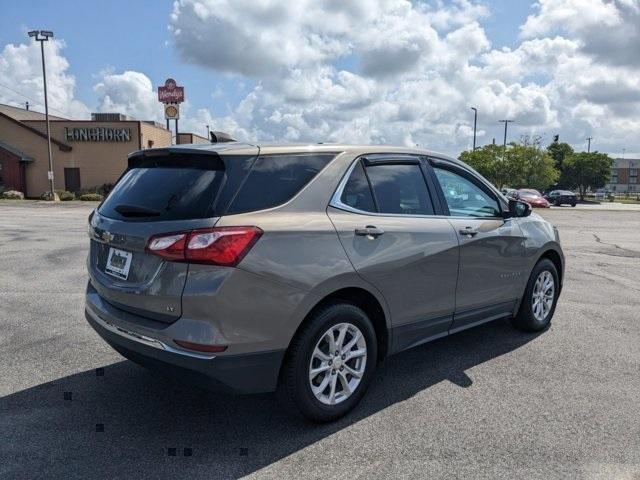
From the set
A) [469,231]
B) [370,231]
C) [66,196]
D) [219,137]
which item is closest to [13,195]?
[66,196]

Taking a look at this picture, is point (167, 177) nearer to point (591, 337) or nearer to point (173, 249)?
point (173, 249)

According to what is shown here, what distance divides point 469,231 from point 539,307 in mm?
1594

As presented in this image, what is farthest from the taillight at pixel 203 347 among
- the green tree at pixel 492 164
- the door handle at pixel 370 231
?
the green tree at pixel 492 164

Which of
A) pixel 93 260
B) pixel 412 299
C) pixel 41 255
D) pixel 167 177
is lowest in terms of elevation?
pixel 41 255

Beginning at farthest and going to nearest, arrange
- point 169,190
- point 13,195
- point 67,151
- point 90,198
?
point 67,151
point 90,198
point 13,195
point 169,190

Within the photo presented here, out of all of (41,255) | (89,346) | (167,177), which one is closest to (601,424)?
(167,177)

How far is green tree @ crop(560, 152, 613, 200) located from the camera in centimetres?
6953

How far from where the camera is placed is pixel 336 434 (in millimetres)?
3291

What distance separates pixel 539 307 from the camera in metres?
5.25

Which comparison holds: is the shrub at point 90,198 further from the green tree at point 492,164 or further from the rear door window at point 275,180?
the rear door window at point 275,180

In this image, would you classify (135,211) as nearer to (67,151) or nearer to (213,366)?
(213,366)

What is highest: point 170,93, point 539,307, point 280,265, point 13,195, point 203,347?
point 170,93

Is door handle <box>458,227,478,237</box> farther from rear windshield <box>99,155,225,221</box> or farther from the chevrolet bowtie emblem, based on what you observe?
the chevrolet bowtie emblem

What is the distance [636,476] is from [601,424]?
1.89 ft
